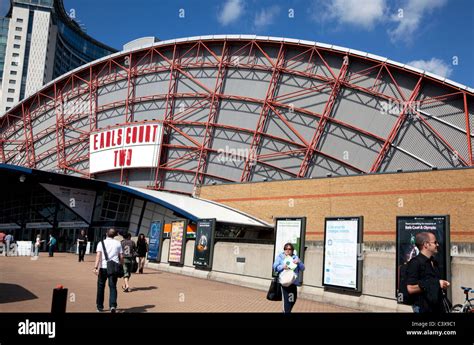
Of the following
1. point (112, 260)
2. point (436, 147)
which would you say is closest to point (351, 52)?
point (436, 147)

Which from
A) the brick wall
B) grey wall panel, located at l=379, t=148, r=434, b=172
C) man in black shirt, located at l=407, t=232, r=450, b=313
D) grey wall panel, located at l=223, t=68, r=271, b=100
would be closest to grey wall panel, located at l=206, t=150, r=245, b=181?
the brick wall

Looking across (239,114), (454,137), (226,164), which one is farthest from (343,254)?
(239,114)

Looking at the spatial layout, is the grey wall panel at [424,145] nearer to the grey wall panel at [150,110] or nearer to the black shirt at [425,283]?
the grey wall panel at [150,110]

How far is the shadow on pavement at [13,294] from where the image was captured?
10505mm

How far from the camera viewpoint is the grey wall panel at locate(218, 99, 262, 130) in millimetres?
37938

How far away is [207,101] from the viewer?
3997 centimetres

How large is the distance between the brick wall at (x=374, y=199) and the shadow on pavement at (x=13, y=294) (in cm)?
1925

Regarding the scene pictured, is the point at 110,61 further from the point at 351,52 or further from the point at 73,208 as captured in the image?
the point at 351,52

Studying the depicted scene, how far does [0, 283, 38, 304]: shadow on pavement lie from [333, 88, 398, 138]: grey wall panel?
27.4 m

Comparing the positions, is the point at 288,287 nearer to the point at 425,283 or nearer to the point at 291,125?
the point at 425,283

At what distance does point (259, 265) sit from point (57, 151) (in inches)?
1443
